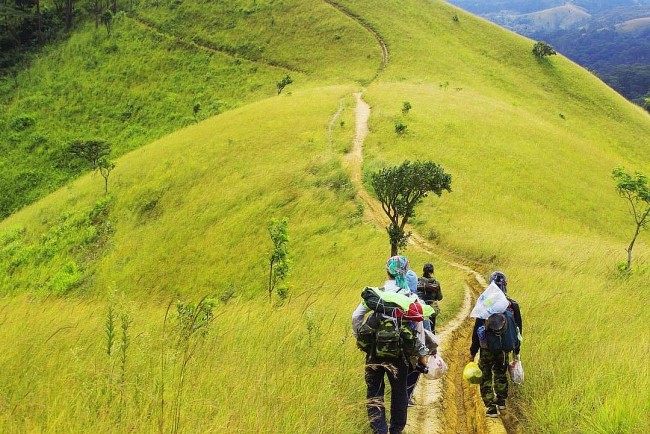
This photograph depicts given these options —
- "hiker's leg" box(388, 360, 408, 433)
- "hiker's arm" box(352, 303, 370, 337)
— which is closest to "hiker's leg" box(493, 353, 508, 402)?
"hiker's leg" box(388, 360, 408, 433)

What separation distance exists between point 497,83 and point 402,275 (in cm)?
6522

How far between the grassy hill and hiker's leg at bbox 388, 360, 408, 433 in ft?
1.43

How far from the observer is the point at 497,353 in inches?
259

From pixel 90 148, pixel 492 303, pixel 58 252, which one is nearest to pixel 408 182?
pixel 492 303

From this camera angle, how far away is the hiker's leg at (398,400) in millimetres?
5393

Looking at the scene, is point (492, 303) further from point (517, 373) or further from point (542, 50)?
point (542, 50)

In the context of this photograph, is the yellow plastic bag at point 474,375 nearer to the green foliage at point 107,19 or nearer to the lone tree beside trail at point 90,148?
the lone tree beside trail at point 90,148

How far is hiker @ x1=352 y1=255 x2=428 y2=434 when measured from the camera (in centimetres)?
511

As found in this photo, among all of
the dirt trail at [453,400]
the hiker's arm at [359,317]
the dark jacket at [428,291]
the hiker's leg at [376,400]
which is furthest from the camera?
the dark jacket at [428,291]

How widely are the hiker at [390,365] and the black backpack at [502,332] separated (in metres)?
1.32

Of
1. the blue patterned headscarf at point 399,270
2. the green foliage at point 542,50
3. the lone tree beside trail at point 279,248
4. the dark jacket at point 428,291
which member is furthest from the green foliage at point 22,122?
the green foliage at point 542,50

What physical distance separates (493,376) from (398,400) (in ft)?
6.47

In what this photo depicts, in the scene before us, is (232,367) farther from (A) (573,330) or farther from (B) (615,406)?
(A) (573,330)

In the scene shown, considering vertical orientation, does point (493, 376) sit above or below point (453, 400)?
above
